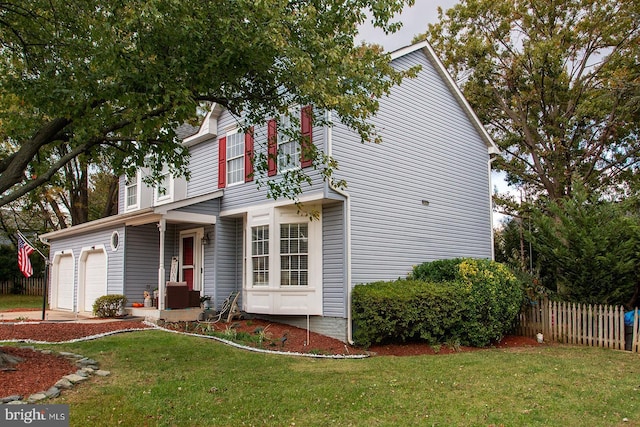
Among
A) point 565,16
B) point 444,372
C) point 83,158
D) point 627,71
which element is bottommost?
point 444,372

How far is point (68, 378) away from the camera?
6559 millimetres

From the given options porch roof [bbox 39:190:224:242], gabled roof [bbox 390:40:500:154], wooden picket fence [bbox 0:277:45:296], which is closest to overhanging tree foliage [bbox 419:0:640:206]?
gabled roof [bbox 390:40:500:154]

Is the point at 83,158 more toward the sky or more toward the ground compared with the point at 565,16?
more toward the ground

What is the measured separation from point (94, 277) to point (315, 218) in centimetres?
918

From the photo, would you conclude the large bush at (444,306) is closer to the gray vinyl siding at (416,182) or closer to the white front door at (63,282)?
the gray vinyl siding at (416,182)

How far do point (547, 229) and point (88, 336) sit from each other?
10927 mm

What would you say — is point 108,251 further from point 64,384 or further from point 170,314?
point 64,384

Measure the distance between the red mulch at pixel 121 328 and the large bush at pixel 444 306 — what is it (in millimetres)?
360

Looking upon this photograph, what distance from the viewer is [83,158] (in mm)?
9289

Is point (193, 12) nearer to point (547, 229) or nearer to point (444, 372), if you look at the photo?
point (444, 372)

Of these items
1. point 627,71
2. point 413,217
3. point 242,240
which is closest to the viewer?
point 413,217

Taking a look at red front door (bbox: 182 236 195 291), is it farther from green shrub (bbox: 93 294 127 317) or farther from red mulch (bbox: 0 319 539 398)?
red mulch (bbox: 0 319 539 398)

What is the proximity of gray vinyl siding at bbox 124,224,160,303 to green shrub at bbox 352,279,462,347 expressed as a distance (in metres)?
7.30

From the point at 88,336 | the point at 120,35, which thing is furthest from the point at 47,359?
the point at 120,35
